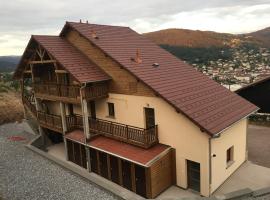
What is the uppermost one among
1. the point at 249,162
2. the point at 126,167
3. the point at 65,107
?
the point at 65,107

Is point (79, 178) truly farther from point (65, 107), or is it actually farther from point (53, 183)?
point (65, 107)

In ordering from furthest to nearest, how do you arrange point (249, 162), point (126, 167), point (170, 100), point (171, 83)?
point (249, 162) < point (171, 83) < point (126, 167) < point (170, 100)

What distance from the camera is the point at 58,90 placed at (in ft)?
66.9

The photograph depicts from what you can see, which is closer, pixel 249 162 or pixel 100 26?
pixel 249 162

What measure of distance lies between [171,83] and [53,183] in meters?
9.84

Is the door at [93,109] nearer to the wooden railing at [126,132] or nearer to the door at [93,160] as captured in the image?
the wooden railing at [126,132]

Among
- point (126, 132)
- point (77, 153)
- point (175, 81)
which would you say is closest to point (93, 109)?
point (77, 153)

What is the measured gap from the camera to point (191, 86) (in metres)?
18.3

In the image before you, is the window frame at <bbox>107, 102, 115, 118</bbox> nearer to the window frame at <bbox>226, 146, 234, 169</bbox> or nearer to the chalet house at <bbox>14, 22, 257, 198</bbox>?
the chalet house at <bbox>14, 22, 257, 198</bbox>

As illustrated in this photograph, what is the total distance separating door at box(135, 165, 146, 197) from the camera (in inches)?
596

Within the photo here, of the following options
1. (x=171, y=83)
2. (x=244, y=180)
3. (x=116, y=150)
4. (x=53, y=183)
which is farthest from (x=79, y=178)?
(x=244, y=180)

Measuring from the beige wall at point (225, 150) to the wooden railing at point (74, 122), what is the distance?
10.6 meters

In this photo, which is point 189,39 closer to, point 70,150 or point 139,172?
point 70,150

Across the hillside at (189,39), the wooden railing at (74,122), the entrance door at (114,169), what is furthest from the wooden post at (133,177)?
the hillside at (189,39)
